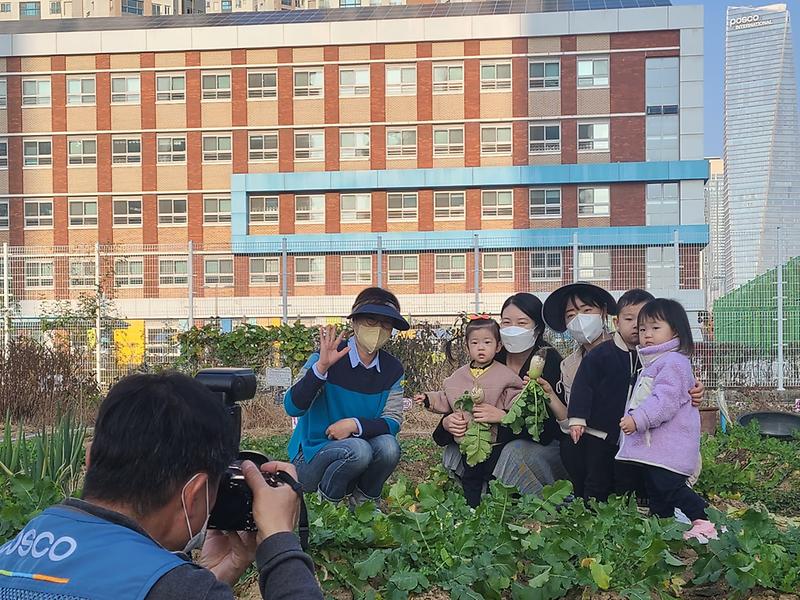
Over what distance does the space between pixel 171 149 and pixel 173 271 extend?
26.3m

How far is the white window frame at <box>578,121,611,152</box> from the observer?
145ft

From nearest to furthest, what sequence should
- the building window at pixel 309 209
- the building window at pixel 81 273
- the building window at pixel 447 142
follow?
1. the building window at pixel 81 273
2. the building window at pixel 447 142
3. the building window at pixel 309 209

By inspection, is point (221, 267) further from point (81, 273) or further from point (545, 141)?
point (81, 273)

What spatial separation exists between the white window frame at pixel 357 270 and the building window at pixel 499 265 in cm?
1667

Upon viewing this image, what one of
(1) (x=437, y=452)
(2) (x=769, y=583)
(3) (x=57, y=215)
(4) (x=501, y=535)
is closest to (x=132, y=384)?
(4) (x=501, y=535)

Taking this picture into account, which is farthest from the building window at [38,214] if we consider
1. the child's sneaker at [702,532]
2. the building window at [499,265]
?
the child's sneaker at [702,532]

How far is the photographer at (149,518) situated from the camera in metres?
1.57

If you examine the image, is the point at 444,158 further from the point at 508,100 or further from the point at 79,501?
the point at 79,501

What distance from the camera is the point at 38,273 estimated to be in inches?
784

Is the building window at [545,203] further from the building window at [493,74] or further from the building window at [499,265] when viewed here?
the building window at [499,265]

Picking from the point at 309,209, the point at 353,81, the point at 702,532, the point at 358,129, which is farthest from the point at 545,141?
the point at 702,532

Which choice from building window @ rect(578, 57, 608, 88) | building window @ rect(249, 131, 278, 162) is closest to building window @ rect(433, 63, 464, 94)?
building window @ rect(578, 57, 608, 88)

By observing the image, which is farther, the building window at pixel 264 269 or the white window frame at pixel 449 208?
the white window frame at pixel 449 208

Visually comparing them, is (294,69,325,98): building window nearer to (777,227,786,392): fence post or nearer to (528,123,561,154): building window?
(528,123,561,154): building window
